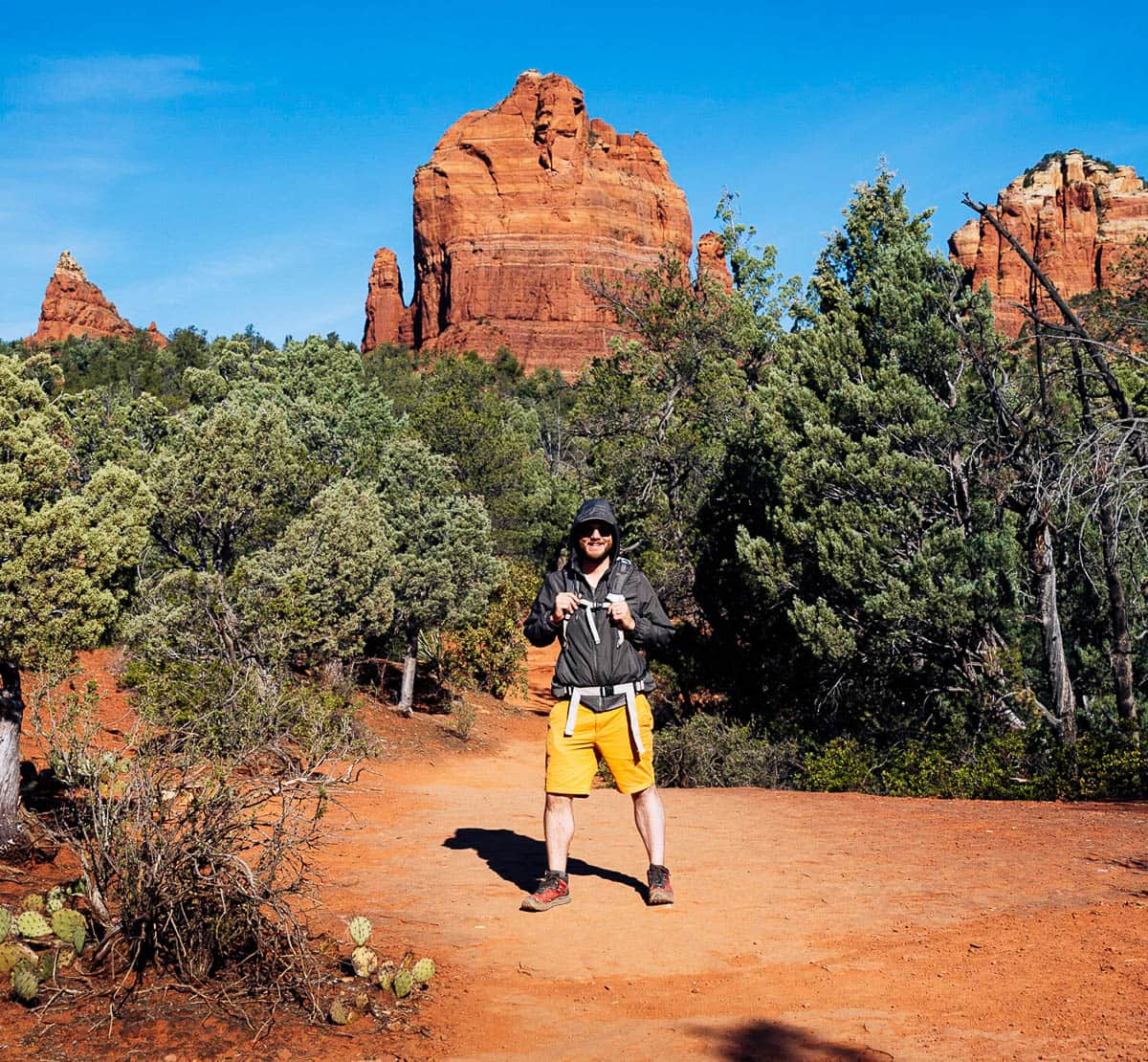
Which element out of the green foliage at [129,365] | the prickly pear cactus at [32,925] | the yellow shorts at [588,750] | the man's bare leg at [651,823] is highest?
the green foliage at [129,365]

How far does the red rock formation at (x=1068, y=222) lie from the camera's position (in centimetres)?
9075

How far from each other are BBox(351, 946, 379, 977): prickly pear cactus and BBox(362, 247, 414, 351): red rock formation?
115 meters

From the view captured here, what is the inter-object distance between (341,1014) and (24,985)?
107 cm

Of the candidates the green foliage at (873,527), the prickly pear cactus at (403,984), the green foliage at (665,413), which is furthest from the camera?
the green foliage at (665,413)

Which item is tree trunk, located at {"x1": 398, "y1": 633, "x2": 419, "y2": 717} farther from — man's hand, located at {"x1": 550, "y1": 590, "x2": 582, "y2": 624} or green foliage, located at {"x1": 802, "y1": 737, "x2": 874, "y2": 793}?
man's hand, located at {"x1": 550, "y1": 590, "x2": 582, "y2": 624}

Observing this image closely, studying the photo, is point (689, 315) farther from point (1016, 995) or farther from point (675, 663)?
point (1016, 995)

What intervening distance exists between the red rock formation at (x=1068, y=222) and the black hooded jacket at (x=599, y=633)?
9079 centimetres

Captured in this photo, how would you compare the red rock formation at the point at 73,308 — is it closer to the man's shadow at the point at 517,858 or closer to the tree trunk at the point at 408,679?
the tree trunk at the point at 408,679

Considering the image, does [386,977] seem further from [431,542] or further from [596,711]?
[431,542]

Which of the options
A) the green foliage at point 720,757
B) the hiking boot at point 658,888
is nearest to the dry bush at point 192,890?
the hiking boot at point 658,888

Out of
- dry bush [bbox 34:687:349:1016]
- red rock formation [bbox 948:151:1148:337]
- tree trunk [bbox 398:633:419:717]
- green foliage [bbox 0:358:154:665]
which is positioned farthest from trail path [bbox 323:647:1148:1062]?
red rock formation [bbox 948:151:1148:337]

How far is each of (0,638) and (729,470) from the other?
11.8 metres

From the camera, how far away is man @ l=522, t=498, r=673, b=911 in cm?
525

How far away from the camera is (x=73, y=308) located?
106 metres
